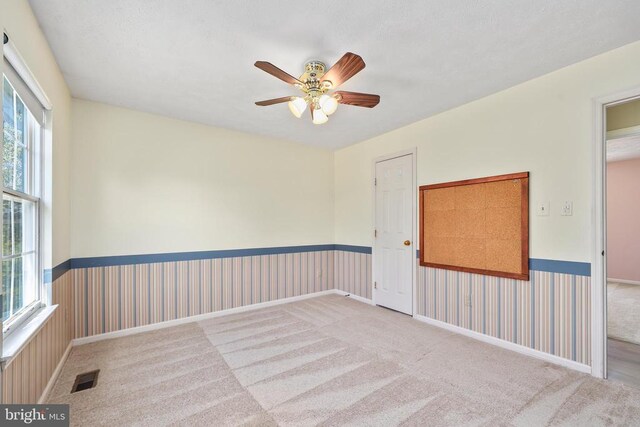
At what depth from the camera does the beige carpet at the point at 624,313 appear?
3.08 m

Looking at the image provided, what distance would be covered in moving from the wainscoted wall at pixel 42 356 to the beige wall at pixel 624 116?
4686mm

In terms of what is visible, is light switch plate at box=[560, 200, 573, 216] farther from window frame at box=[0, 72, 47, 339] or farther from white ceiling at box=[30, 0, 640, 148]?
window frame at box=[0, 72, 47, 339]

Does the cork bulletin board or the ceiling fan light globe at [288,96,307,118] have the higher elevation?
the ceiling fan light globe at [288,96,307,118]

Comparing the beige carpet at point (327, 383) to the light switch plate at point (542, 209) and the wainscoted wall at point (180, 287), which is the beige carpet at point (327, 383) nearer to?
the wainscoted wall at point (180, 287)

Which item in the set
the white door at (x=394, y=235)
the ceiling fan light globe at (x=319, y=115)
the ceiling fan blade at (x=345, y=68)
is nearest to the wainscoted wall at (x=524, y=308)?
the white door at (x=394, y=235)

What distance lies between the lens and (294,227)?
4590 mm

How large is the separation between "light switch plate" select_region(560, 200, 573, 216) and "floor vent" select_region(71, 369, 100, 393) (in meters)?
3.98

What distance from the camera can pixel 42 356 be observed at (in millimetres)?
1989

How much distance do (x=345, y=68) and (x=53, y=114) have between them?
2282 millimetres

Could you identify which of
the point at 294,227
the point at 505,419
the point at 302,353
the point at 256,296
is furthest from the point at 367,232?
the point at 505,419

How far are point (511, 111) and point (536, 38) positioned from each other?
2.84ft

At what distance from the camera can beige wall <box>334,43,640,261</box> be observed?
91.6 inches

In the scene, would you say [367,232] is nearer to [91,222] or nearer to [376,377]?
[376,377]

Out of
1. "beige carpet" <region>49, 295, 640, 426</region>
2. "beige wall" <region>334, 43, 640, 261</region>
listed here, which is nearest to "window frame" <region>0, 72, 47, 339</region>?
"beige carpet" <region>49, 295, 640, 426</region>
